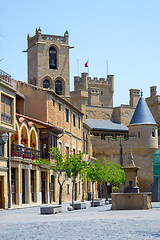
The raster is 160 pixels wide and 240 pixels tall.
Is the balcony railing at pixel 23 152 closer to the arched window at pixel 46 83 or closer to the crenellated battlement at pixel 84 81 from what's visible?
the arched window at pixel 46 83

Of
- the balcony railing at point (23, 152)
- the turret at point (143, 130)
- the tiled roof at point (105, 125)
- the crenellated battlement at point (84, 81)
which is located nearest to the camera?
the balcony railing at point (23, 152)

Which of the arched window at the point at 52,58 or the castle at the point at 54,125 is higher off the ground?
the arched window at the point at 52,58

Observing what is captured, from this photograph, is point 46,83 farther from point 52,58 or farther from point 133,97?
point 133,97

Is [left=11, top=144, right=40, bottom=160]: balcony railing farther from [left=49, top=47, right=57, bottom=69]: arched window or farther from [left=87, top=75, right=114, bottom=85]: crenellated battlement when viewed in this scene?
[left=87, top=75, right=114, bottom=85]: crenellated battlement

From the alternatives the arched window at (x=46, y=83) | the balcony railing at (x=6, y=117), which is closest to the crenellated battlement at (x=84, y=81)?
the arched window at (x=46, y=83)

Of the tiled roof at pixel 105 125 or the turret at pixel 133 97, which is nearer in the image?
the tiled roof at pixel 105 125

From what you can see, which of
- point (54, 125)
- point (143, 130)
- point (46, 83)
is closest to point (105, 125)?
point (143, 130)

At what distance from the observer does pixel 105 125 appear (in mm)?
78938

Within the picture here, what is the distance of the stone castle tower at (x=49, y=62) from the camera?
7700 centimetres

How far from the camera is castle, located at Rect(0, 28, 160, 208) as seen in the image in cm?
3469

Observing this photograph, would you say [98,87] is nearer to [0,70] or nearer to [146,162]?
[146,162]

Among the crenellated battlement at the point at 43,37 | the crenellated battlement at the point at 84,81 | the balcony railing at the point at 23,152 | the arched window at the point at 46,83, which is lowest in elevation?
the balcony railing at the point at 23,152

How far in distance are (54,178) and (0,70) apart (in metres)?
12.5

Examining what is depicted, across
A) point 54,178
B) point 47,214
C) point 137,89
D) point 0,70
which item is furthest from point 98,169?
point 137,89
